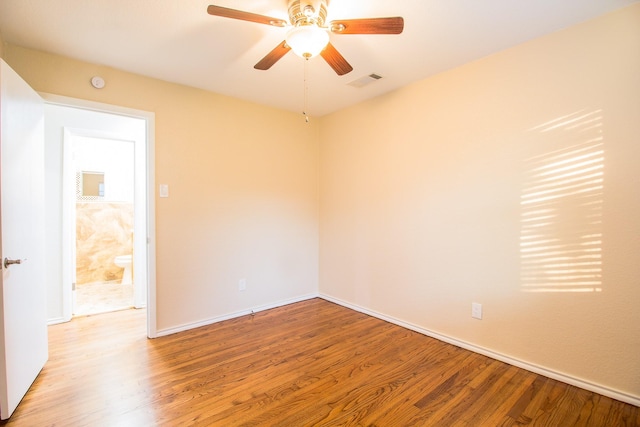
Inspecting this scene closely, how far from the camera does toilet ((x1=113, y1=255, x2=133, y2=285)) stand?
4.43m

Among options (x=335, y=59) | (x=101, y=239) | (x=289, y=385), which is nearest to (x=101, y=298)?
(x=101, y=239)

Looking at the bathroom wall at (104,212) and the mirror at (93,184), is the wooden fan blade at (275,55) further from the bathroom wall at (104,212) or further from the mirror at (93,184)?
the mirror at (93,184)

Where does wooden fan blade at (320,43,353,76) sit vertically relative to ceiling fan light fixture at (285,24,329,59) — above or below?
above

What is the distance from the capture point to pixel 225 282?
3.25 meters

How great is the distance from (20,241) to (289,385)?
2.02 m

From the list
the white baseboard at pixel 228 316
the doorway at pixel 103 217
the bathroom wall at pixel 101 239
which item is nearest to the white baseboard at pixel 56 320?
the doorway at pixel 103 217

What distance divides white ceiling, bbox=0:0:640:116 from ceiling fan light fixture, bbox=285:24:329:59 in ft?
0.99

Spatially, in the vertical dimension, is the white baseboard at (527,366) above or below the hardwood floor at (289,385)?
above

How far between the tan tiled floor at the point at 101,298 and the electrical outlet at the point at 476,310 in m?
3.93

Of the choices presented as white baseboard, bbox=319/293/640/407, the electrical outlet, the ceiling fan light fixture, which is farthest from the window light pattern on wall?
the ceiling fan light fixture

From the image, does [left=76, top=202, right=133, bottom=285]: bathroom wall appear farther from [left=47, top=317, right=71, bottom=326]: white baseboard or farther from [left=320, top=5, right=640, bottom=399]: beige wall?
[left=320, top=5, right=640, bottom=399]: beige wall

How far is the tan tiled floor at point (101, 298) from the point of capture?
357cm

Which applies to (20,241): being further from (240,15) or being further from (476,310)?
(476,310)

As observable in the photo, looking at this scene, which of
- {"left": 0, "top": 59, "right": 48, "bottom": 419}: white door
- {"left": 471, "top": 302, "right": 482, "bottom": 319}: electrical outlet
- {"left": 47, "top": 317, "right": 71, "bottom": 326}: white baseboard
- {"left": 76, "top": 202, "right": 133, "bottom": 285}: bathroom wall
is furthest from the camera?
{"left": 76, "top": 202, "right": 133, "bottom": 285}: bathroom wall
